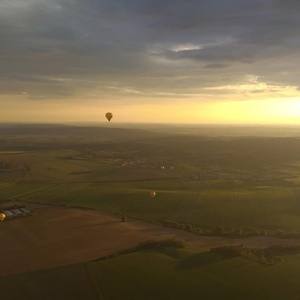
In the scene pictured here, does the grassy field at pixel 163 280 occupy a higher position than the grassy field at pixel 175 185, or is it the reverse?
the grassy field at pixel 175 185

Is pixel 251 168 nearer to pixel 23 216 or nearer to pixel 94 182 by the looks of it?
pixel 94 182

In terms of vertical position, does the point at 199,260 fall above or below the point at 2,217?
below

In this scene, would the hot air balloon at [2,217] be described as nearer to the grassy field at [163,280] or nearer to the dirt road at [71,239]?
the dirt road at [71,239]

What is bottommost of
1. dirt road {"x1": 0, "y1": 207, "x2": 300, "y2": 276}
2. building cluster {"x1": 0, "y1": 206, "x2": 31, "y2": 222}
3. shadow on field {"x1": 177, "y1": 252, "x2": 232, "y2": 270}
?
dirt road {"x1": 0, "y1": 207, "x2": 300, "y2": 276}

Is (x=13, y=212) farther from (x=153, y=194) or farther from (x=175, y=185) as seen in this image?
(x=175, y=185)

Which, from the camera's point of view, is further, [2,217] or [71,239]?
[2,217]

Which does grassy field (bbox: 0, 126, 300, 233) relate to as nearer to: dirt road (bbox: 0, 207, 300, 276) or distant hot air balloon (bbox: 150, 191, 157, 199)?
distant hot air balloon (bbox: 150, 191, 157, 199)

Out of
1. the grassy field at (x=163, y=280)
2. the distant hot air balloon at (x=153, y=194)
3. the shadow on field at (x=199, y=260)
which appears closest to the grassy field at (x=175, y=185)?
the distant hot air balloon at (x=153, y=194)

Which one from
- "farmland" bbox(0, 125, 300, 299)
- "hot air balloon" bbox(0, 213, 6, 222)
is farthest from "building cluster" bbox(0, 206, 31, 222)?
"farmland" bbox(0, 125, 300, 299)

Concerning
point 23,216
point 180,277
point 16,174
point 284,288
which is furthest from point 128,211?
point 16,174

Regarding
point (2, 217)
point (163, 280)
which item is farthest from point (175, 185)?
point (163, 280)

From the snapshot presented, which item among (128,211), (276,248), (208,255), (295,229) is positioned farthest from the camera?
(128,211)
